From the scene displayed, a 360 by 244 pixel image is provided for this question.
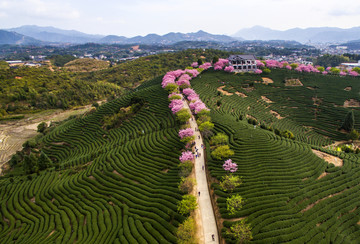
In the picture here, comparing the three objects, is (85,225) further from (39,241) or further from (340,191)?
(340,191)

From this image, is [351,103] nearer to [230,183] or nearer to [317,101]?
[317,101]

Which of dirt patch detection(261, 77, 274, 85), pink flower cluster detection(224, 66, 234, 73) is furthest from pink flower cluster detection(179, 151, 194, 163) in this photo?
pink flower cluster detection(224, 66, 234, 73)

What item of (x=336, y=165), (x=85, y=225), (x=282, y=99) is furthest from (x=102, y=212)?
(x=282, y=99)

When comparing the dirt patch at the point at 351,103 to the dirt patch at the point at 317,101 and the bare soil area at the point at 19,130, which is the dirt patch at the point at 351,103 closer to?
the dirt patch at the point at 317,101

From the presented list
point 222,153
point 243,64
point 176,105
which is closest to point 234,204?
point 222,153

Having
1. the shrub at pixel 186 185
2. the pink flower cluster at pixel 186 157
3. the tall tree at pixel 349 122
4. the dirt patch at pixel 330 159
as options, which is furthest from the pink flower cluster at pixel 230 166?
the tall tree at pixel 349 122

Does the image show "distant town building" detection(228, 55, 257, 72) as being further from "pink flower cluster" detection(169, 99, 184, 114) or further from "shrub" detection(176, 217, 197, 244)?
"shrub" detection(176, 217, 197, 244)
